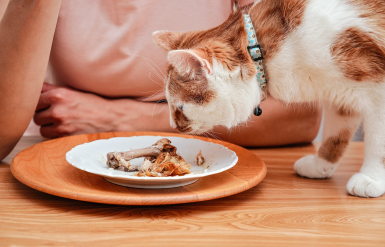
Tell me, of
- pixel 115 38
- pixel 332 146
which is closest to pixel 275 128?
pixel 332 146

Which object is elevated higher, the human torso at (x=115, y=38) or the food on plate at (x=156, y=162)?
the human torso at (x=115, y=38)

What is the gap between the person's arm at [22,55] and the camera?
84 cm

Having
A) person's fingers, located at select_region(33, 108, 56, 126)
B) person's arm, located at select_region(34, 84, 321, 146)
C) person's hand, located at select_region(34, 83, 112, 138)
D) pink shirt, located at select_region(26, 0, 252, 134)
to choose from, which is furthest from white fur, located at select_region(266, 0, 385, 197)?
person's fingers, located at select_region(33, 108, 56, 126)

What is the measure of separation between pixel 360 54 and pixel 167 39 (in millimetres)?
537

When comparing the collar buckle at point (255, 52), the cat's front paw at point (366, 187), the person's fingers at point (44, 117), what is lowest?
the person's fingers at point (44, 117)

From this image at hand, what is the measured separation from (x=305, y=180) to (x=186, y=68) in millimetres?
482

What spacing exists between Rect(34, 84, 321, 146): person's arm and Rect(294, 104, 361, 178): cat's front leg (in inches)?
10.9

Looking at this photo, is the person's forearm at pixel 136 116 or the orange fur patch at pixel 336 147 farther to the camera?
the person's forearm at pixel 136 116

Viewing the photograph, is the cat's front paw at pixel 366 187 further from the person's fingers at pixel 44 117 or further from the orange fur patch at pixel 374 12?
the person's fingers at pixel 44 117

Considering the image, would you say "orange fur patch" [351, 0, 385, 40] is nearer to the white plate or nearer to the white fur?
the white fur

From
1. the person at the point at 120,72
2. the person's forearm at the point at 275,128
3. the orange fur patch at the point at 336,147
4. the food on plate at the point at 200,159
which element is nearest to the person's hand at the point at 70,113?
the person at the point at 120,72

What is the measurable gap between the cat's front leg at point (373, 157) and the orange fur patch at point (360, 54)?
72 mm

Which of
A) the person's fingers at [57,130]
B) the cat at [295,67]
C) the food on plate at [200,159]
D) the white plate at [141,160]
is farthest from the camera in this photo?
the person's fingers at [57,130]

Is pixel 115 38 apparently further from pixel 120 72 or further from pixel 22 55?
pixel 22 55
